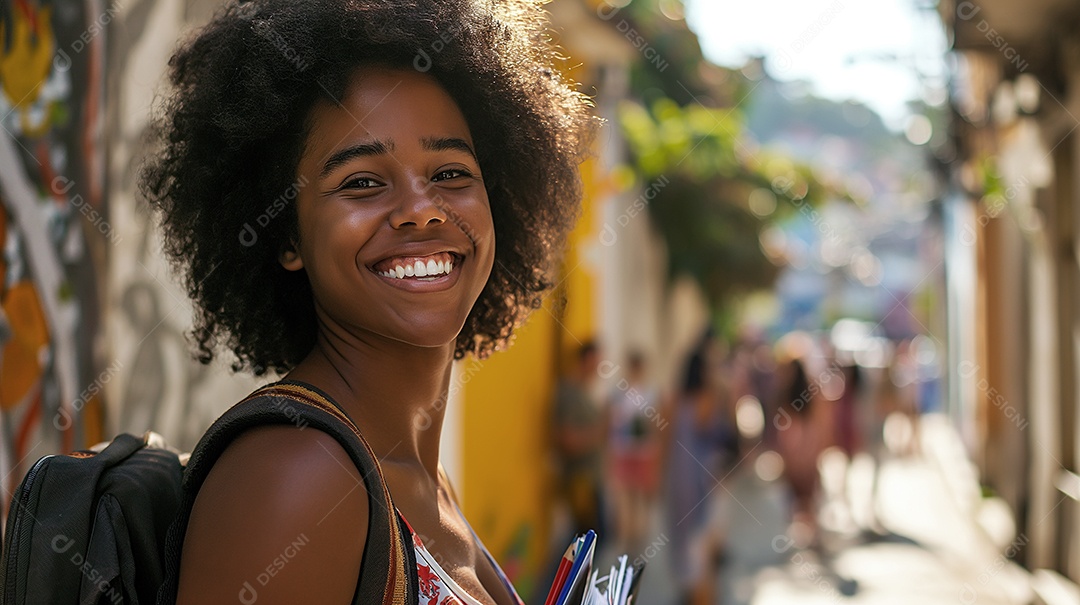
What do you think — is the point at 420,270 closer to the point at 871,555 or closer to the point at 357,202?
the point at 357,202

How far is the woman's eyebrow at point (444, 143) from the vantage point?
A: 1709 mm

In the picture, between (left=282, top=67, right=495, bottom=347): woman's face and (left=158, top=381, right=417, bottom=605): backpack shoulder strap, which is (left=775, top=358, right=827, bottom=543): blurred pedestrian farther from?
(left=158, top=381, right=417, bottom=605): backpack shoulder strap

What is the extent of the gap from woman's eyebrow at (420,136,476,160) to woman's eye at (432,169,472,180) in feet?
0.12

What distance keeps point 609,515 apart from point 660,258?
5822 millimetres

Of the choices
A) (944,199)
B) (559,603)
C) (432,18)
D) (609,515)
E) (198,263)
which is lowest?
(609,515)

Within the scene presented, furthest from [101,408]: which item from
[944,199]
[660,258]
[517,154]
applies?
[944,199]

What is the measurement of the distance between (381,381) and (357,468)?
45 centimetres

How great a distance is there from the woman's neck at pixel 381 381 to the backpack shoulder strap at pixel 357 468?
317mm

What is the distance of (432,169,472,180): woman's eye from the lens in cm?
174

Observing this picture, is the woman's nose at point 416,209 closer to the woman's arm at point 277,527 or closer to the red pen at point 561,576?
the woman's arm at point 277,527

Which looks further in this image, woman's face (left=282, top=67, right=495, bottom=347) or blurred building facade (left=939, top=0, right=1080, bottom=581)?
blurred building facade (left=939, top=0, right=1080, bottom=581)

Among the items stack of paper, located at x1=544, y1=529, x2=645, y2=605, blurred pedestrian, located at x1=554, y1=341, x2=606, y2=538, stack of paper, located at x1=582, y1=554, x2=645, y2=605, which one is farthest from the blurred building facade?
stack of paper, located at x1=544, y1=529, x2=645, y2=605

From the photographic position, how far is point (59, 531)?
1.44 metres

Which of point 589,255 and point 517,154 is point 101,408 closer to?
point 517,154
